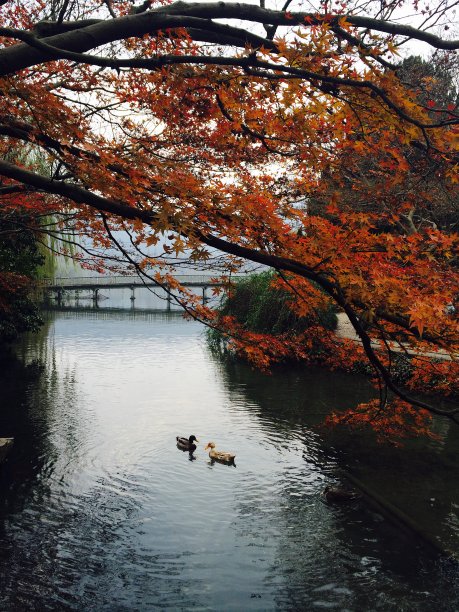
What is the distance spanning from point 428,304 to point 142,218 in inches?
121

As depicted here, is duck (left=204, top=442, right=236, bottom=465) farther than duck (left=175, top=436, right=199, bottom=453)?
No

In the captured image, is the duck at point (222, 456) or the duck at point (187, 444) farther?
the duck at point (187, 444)

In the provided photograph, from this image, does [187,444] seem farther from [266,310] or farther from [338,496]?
[266,310]

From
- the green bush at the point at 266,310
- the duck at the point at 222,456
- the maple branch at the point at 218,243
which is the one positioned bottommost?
the duck at the point at 222,456

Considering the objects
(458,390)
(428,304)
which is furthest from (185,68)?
(458,390)

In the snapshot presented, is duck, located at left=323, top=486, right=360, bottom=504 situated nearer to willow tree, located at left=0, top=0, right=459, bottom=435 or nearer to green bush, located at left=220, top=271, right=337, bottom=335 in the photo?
willow tree, located at left=0, top=0, right=459, bottom=435

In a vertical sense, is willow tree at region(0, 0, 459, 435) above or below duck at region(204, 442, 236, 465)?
above

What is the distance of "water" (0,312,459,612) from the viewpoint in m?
7.70

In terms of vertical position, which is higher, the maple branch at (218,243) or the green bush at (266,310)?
the maple branch at (218,243)

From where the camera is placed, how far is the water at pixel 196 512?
25.2ft

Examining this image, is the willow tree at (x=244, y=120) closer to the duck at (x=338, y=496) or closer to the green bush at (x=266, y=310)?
the duck at (x=338, y=496)

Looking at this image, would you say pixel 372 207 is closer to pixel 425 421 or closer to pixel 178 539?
pixel 425 421

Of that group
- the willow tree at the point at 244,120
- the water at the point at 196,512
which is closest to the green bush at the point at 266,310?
the water at the point at 196,512

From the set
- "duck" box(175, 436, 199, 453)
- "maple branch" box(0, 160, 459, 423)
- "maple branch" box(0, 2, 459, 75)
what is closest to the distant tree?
"duck" box(175, 436, 199, 453)
